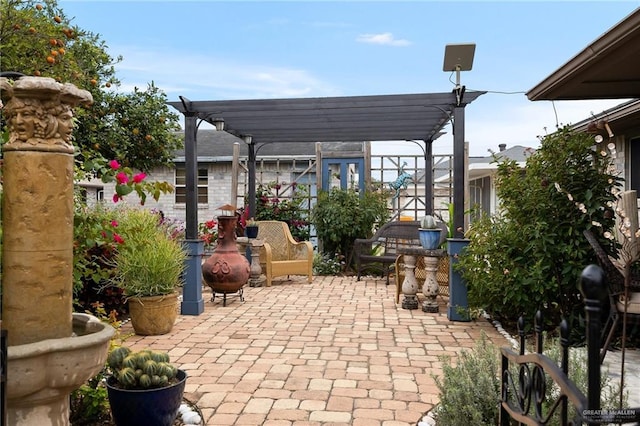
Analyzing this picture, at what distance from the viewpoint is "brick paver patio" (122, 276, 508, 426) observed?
275cm

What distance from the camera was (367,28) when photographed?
6.07 m

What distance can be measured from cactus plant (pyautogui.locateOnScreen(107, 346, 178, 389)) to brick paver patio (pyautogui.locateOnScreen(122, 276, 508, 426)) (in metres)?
0.41

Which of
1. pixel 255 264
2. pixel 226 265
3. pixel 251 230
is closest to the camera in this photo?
pixel 226 265

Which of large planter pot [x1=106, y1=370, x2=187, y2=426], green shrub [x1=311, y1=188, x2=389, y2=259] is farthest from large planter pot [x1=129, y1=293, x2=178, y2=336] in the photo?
green shrub [x1=311, y1=188, x2=389, y2=259]

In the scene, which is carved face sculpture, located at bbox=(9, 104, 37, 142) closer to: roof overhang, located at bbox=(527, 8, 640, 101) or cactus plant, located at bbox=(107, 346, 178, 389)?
cactus plant, located at bbox=(107, 346, 178, 389)

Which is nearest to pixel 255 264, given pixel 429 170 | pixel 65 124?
pixel 429 170

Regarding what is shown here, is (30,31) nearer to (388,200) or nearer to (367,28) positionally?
(367,28)

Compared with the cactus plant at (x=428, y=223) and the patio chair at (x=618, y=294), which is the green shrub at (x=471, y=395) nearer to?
the patio chair at (x=618, y=294)

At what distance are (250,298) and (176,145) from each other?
415cm

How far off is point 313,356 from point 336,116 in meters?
3.38

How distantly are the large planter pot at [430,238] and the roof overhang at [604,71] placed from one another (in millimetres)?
1929

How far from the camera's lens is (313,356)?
3.79m

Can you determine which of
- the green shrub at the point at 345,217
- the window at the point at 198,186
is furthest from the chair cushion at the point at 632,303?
the window at the point at 198,186

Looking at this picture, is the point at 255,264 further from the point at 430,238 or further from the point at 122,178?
the point at 122,178
